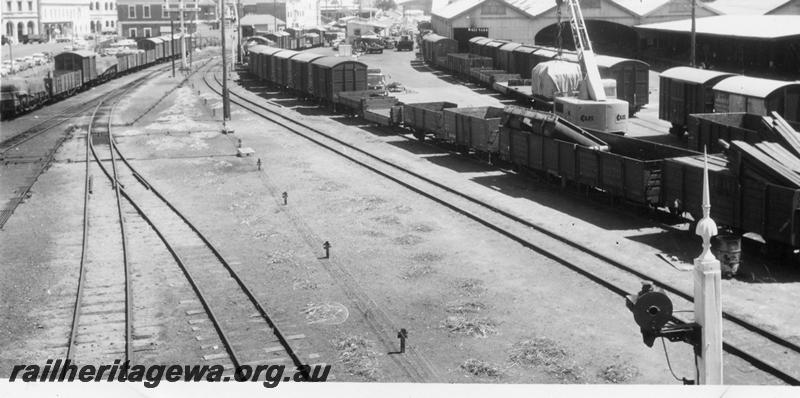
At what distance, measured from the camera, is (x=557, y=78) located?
46094 mm

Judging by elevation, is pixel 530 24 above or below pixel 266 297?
above

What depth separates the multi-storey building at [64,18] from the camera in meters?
106

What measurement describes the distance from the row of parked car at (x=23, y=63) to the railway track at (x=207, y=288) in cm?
5122

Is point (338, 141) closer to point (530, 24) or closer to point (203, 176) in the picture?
point (203, 176)

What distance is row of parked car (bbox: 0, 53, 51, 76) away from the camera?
75.0 meters

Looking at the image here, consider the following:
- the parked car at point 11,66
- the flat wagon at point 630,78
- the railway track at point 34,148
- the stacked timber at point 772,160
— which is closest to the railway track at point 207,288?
the railway track at point 34,148

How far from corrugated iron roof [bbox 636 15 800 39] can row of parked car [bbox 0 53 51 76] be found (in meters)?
52.4

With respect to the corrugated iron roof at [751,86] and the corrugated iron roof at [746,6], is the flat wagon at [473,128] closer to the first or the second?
the corrugated iron roof at [751,86]

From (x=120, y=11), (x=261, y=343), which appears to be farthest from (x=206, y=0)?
(x=261, y=343)

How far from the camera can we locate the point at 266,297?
17.9m

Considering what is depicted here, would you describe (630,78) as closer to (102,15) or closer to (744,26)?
(744,26)

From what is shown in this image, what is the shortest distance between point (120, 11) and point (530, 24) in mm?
86135

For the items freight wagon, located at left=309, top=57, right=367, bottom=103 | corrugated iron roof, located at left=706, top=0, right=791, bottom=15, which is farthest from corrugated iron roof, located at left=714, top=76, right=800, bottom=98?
corrugated iron roof, located at left=706, top=0, right=791, bottom=15

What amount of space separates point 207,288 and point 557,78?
31.2 metres
